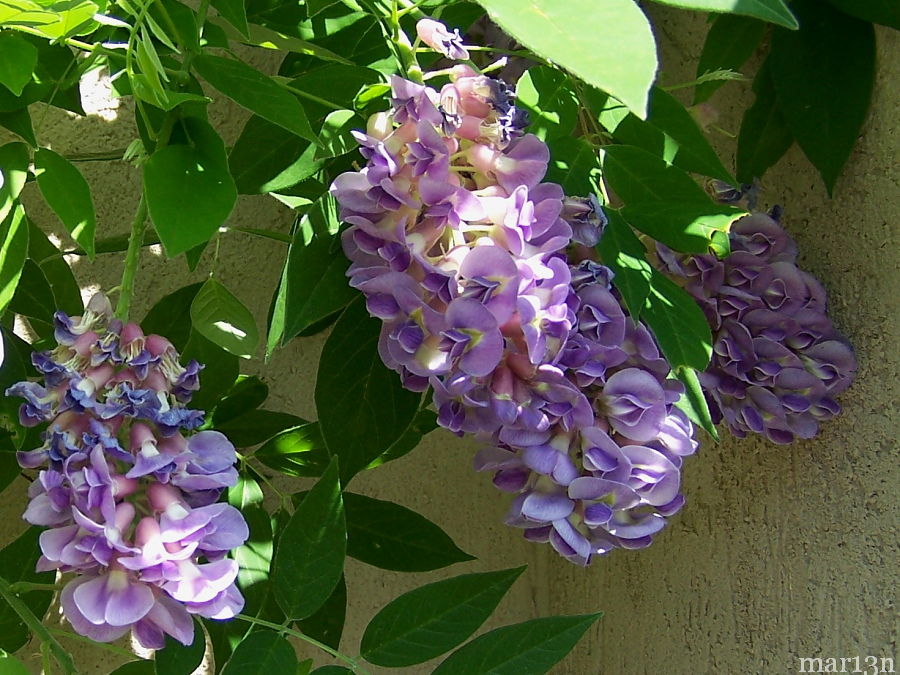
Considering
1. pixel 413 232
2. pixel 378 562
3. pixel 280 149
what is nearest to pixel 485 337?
pixel 413 232

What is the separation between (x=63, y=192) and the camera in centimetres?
49

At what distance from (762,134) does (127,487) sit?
506 mm

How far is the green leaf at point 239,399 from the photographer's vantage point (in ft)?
2.15

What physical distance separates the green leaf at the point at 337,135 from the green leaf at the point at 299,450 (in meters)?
0.21

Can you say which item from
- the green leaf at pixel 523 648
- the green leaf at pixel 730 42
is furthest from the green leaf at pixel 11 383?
the green leaf at pixel 730 42

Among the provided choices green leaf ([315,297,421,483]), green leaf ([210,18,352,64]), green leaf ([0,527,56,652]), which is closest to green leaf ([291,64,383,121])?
green leaf ([210,18,352,64])

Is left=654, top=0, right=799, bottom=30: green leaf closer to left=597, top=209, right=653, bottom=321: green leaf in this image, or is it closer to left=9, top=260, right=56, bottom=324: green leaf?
left=597, top=209, right=653, bottom=321: green leaf

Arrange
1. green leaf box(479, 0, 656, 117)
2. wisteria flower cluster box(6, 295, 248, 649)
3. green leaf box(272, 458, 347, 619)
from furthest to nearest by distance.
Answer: green leaf box(272, 458, 347, 619) < wisteria flower cluster box(6, 295, 248, 649) < green leaf box(479, 0, 656, 117)

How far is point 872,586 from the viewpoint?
625mm

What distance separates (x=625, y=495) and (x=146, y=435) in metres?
0.24

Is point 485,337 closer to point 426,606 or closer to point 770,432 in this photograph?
point 426,606

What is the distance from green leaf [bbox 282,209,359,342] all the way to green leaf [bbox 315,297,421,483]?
6 centimetres

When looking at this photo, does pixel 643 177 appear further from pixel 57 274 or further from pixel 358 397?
pixel 57 274

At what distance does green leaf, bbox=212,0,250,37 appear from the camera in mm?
497
